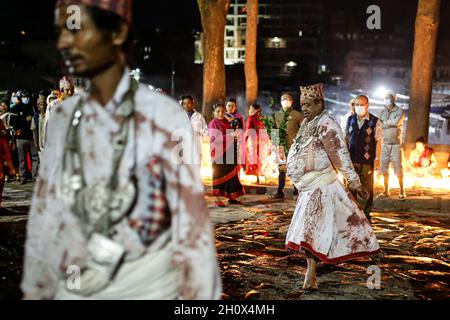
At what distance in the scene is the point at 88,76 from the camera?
7.88ft

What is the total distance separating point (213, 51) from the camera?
17922 millimetres

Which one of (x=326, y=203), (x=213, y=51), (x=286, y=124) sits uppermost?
(x=213, y=51)

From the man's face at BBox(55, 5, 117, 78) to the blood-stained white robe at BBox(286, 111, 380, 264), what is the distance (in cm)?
397

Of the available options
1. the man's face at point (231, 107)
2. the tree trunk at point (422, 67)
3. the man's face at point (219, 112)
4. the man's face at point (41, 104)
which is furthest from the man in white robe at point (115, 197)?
the tree trunk at point (422, 67)

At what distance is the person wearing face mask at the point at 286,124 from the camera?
12055 mm

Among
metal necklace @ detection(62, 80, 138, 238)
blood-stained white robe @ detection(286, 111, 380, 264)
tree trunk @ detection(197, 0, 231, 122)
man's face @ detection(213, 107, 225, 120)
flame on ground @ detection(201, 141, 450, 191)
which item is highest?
tree trunk @ detection(197, 0, 231, 122)

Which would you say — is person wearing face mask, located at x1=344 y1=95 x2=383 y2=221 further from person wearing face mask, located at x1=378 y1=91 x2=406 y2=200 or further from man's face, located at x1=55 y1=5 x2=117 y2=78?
man's face, located at x1=55 y1=5 x2=117 y2=78

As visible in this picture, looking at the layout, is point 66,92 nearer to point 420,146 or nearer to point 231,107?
point 231,107

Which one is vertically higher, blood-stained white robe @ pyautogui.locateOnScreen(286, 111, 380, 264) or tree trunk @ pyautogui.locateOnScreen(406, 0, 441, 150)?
tree trunk @ pyautogui.locateOnScreen(406, 0, 441, 150)

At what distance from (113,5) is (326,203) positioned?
414 cm

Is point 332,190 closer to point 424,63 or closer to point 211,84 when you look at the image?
point 424,63

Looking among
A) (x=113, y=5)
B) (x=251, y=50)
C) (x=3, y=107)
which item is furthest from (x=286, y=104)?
(x=113, y=5)

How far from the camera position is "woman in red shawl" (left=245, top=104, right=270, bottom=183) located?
14.2m

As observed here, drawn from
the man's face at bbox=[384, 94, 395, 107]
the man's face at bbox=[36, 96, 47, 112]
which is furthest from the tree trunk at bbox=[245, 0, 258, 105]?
the man's face at bbox=[384, 94, 395, 107]
